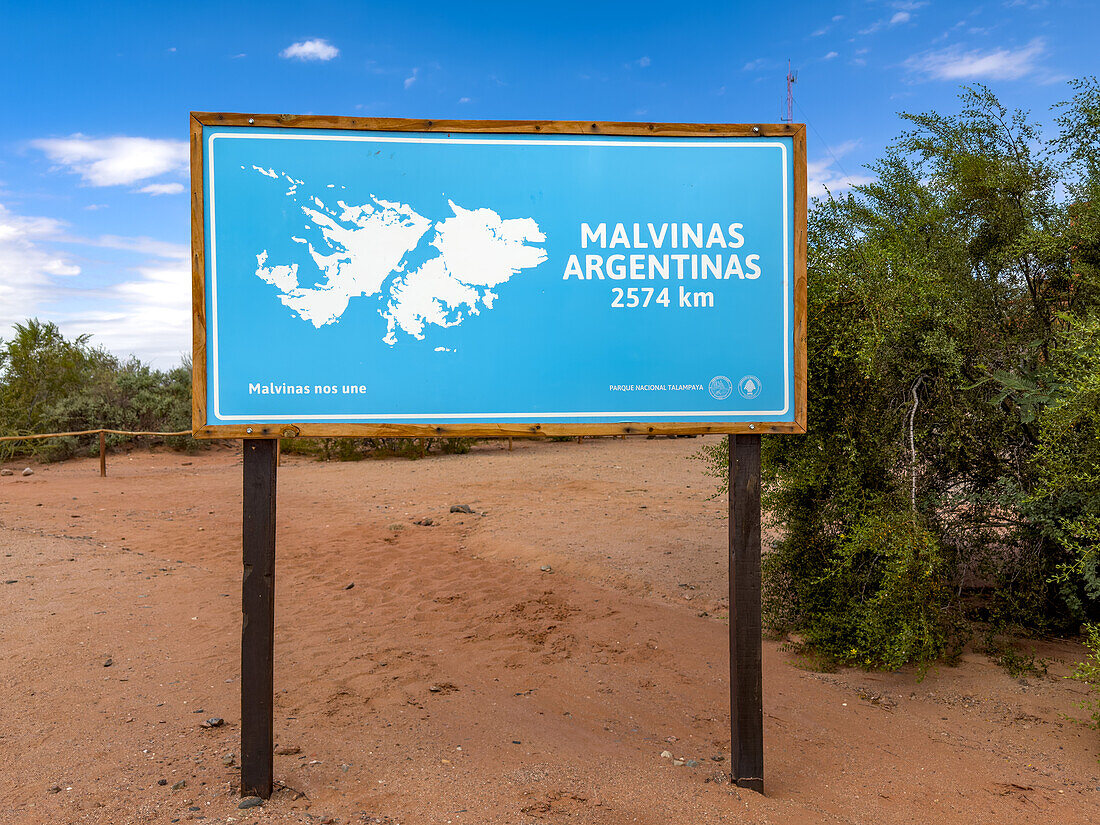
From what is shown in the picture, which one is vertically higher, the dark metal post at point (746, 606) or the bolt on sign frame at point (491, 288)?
the bolt on sign frame at point (491, 288)

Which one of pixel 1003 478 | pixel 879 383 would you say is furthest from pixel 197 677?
pixel 1003 478

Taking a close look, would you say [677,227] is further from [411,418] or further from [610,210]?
[411,418]

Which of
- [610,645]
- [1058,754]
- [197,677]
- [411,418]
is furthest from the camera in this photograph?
[610,645]

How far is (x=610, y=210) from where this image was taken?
3.56 metres

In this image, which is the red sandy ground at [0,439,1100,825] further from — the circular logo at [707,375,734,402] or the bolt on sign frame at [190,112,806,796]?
the circular logo at [707,375,734,402]

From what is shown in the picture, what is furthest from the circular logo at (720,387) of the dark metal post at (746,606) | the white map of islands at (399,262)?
the white map of islands at (399,262)

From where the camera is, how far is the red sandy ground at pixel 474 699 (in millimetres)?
3572

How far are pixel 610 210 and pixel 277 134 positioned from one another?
5.18ft

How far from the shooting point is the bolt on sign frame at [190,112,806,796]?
11.3ft

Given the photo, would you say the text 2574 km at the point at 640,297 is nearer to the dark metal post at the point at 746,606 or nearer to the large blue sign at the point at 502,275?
the large blue sign at the point at 502,275

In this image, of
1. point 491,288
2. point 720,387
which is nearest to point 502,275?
point 491,288

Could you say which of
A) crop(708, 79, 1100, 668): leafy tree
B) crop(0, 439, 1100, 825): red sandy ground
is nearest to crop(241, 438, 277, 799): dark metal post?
crop(0, 439, 1100, 825): red sandy ground

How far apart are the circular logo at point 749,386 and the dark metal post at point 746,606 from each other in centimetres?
22

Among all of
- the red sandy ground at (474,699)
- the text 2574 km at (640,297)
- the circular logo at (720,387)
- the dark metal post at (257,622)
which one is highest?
the text 2574 km at (640,297)
